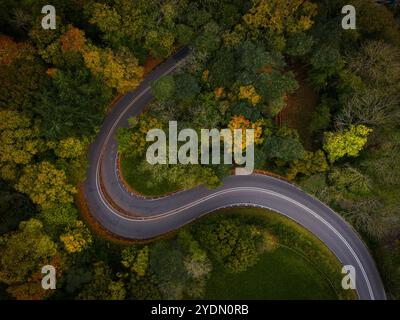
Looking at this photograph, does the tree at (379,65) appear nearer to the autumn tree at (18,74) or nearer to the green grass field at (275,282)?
the green grass field at (275,282)

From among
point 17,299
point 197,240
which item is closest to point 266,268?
point 197,240

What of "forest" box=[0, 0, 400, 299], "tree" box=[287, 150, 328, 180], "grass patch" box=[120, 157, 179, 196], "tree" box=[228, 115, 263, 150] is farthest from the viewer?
"grass patch" box=[120, 157, 179, 196]

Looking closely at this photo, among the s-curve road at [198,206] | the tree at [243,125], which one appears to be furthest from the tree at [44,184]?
the tree at [243,125]

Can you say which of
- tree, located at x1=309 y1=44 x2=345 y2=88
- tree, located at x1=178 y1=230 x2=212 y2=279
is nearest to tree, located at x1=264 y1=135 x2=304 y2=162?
tree, located at x1=309 y1=44 x2=345 y2=88

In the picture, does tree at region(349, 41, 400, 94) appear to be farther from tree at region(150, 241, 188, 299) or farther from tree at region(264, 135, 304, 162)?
tree at region(150, 241, 188, 299)

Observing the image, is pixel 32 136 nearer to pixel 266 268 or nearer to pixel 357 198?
pixel 266 268

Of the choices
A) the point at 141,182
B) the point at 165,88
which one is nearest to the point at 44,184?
the point at 141,182
